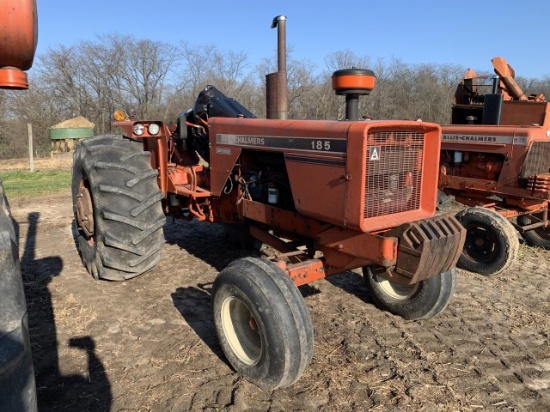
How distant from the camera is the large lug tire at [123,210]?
3785 mm

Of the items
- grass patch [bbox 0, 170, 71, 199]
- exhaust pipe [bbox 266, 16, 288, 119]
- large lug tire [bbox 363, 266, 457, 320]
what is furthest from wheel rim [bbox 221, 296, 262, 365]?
grass patch [bbox 0, 170, 71, 199]

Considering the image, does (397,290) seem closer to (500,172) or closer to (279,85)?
(279,85)

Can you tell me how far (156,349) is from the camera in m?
3.13

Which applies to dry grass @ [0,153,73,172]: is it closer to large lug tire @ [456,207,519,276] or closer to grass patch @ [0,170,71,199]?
grass patch @ [0,170,71,199]

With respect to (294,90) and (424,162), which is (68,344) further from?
(294,90)

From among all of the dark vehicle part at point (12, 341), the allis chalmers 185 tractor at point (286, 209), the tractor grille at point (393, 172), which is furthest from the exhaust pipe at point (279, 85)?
the dark vehicle part at point (12, 341)

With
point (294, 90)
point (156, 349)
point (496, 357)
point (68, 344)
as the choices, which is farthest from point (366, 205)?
point (294, 90)

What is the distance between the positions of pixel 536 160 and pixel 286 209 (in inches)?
153

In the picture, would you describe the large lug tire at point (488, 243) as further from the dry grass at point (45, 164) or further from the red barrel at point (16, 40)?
the dry grass at point (45, 164)

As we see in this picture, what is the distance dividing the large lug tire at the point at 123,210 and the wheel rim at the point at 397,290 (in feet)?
6.68

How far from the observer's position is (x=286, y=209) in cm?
349

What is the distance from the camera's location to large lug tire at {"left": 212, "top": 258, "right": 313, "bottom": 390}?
8.22ft

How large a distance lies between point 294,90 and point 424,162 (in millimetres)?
24425

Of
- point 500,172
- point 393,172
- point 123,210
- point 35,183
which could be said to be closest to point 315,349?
point 393,172
